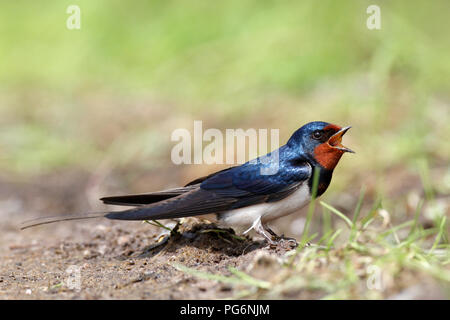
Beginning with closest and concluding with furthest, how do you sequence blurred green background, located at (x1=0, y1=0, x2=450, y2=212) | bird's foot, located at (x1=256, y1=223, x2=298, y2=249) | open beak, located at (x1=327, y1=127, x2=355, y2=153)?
bird's foot, located at (x1=256, y1=223, x2=298, y2=249), open beak, located at (x1=327, y1=127, x2=355, y2=153), blurred green background, located at (x1=0, y1=0, x2=450, y2=212)

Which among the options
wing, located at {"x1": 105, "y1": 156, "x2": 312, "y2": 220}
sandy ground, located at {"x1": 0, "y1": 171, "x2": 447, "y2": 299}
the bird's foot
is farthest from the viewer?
wing, located at {"x1": 105, "y1": 156, "x2": 312, "y2": 220}

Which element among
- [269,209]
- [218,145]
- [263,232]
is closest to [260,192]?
[269,209]

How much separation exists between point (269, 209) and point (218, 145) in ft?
9.45

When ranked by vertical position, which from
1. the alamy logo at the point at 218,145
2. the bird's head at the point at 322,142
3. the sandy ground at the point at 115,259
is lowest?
the sandy ground at the point at 115,259

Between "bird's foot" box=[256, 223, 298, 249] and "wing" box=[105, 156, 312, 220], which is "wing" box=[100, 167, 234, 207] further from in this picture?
"bird's foot" box=[256, 223, 298, 249]

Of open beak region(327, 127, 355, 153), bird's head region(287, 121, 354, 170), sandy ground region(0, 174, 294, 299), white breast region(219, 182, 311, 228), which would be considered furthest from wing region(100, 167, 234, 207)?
open beak region(327, 127, 355, 153)

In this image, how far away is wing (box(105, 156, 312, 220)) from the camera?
10.4ft

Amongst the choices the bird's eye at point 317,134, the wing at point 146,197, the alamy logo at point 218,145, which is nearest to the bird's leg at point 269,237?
the wing at point 146,197

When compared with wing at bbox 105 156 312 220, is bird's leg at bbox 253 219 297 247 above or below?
below

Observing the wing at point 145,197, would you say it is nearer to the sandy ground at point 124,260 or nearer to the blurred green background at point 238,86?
the sandy ground at point 124,260

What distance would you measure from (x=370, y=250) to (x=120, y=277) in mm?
1105

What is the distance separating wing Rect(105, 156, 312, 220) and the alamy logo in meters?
2.31

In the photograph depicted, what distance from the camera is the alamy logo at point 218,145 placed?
5797 mm
